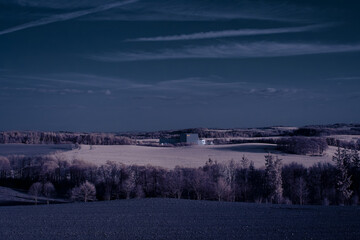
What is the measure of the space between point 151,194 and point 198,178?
5353mm

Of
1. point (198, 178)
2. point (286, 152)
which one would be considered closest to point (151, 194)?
point (198, 178)

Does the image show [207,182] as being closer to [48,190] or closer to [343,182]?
[343,182]

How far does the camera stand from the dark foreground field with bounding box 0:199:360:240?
16453mm

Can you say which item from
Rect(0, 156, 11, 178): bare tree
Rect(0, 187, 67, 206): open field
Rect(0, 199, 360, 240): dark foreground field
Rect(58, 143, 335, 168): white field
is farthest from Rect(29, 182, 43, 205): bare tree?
Rect(0, 199, 360, 240): dark foreground field

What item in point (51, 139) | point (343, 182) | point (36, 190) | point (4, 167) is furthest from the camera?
point (51, 139)

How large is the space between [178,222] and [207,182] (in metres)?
17.4

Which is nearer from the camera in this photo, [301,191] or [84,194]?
[84,194]

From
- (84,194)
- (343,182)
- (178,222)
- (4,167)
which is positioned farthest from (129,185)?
(343,182)

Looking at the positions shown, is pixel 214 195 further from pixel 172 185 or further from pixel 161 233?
pixel 161 233

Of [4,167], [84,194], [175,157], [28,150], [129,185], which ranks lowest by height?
[84,194]

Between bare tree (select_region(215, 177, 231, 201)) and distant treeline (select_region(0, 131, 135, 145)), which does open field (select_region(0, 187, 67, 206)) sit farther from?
distant treeline (select_region(0, 131, 135, 145))

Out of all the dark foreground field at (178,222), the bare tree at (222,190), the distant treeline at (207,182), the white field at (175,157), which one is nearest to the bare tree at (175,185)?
the distant treeline at (207,182)

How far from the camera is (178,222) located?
764 inches

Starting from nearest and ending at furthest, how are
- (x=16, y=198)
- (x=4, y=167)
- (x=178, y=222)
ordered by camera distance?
(x=178, y=222), (x=16, y=198), (x=4, y=167)
